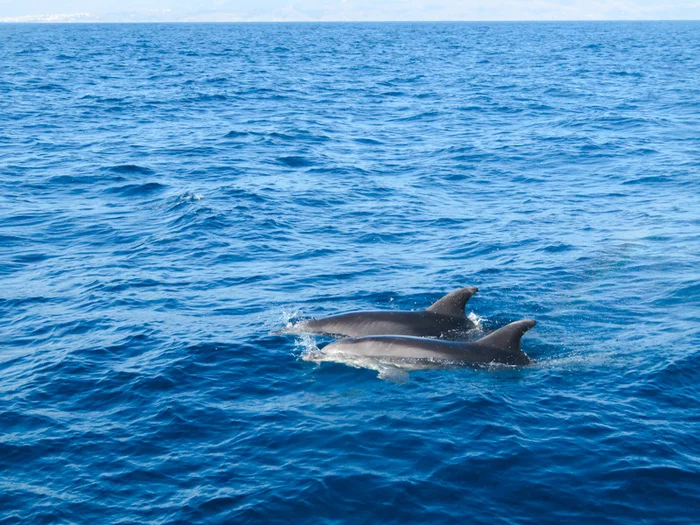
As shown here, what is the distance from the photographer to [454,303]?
2022cm

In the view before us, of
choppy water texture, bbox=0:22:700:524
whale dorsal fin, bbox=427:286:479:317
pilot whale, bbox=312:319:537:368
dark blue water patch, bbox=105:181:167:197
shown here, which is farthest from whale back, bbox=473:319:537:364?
dark blue water patch, bbox=105:181:167:197

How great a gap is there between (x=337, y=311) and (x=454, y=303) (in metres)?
3.21

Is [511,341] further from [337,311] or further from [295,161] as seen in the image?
[295,161]

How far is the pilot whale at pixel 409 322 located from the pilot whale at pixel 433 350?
2.84 feet

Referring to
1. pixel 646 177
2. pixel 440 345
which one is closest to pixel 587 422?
pixel 440 345

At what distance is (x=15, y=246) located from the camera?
2703cm

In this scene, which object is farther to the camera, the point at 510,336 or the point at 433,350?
the point at 433,350

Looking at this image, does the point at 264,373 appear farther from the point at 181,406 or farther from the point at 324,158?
the point at 324,158

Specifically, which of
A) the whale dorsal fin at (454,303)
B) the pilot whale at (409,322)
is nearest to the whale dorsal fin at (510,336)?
the pilot whale at (409,322)

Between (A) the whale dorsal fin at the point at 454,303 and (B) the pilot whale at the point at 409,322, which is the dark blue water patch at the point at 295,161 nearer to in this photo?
(B) the pilot whale at the point at 409,322

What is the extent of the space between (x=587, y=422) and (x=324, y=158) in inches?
1081

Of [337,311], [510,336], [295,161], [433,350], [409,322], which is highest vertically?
[510,336]

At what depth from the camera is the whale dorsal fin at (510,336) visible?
17781mm

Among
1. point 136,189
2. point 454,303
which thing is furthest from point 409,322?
point 136,189
